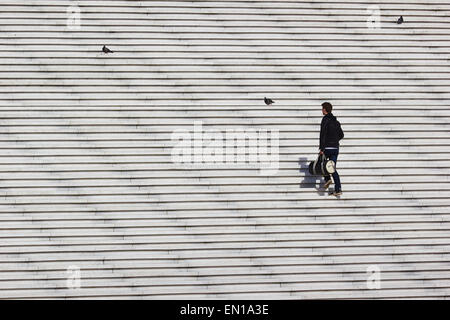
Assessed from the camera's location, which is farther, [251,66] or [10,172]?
[251,66]

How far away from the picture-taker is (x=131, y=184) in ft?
31.3

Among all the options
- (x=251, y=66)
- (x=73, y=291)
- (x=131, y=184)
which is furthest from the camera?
(x=251, y=66)

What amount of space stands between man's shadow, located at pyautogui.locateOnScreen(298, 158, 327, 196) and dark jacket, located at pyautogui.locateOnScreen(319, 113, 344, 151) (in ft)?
2.25

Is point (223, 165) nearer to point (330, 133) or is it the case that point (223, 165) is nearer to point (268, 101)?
point (268, 101)

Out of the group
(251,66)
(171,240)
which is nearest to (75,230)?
(171,240)

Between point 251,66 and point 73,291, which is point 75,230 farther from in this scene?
point 251,66

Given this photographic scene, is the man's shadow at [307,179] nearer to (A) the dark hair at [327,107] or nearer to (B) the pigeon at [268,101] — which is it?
(A) the dark hair at [327,107]

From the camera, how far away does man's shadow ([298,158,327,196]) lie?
977 cm

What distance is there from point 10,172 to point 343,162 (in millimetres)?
5965

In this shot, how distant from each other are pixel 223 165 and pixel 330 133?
6.64 feet

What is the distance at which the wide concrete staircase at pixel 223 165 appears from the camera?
912 centimetres

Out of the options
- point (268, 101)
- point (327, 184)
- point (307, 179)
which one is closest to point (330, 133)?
point (327, 184)

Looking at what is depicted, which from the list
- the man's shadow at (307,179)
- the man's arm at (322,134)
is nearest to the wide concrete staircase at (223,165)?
the man's shadow at (307,179)

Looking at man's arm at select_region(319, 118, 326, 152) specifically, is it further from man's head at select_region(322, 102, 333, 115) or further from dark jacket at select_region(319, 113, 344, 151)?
man's head at select_region(322, 102, 333, 115)
